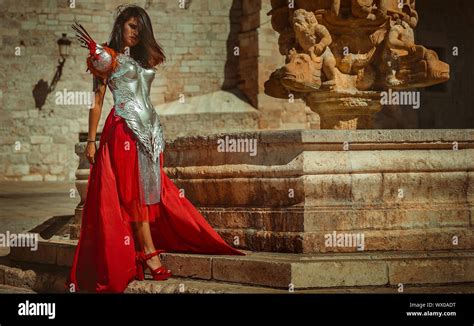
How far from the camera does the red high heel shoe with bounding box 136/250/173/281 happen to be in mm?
5004

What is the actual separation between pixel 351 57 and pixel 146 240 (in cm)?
253

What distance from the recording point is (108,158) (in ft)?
16.4

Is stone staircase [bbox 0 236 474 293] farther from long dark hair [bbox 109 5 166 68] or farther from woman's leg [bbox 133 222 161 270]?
long dark hair [bbox 109 5 166 68]

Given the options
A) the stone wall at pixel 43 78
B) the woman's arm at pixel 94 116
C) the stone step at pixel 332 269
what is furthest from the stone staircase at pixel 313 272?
the stone wall at pixel 43 78

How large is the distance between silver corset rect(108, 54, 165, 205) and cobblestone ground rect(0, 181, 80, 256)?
272cm

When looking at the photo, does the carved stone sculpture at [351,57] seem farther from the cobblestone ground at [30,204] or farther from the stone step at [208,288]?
the cobblestone ground at [30,204]

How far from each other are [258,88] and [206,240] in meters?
12.5

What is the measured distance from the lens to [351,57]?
6.60m

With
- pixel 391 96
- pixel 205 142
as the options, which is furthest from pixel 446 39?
pixel 205 142

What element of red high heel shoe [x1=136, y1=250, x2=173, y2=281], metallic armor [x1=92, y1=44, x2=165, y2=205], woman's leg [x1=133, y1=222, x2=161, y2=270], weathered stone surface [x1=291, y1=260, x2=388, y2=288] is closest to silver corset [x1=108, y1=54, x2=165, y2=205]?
metallic armor [x1=92, y1=44, x2=165, y2=205]

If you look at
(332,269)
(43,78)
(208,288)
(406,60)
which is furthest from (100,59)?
(43,78)

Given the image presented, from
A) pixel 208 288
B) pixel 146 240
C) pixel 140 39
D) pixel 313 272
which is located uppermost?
pixel 140 39

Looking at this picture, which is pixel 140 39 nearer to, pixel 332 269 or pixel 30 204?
pixel 332 269
